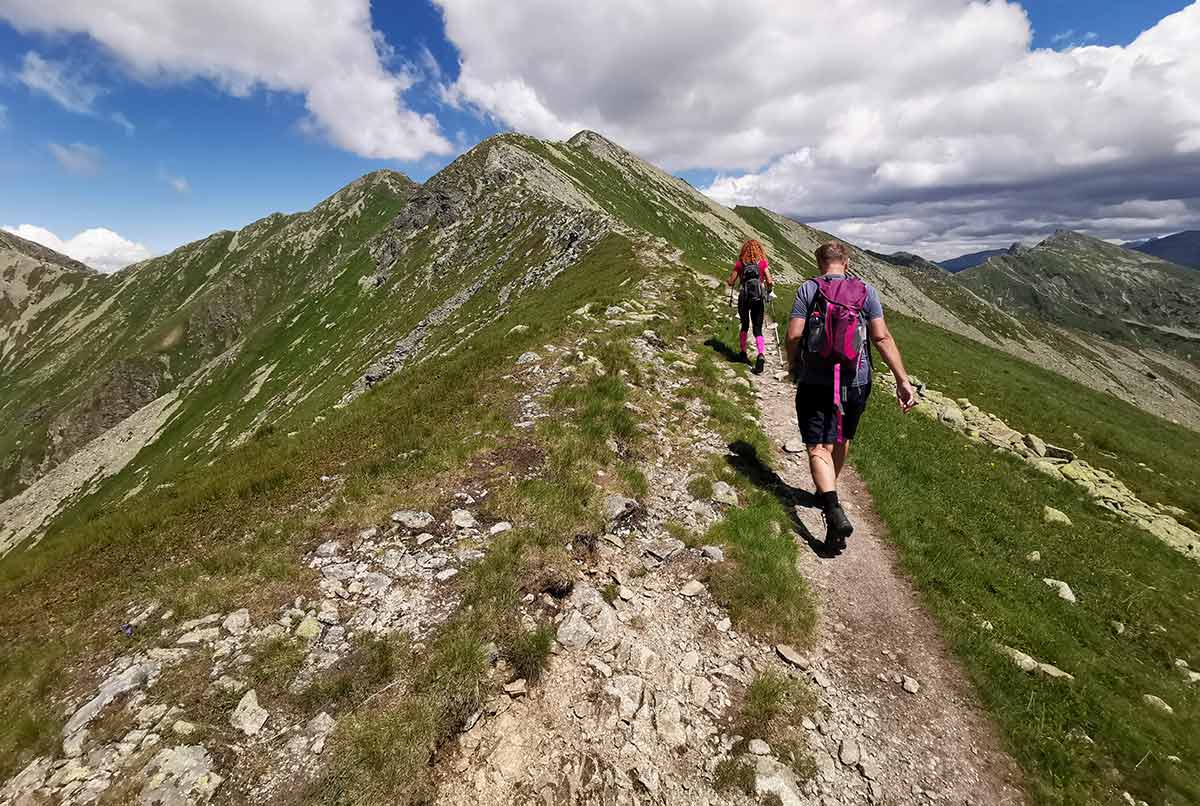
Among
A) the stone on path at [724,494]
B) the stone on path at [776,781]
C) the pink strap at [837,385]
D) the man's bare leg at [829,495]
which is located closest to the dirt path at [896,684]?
the man's bare leg at [829,495]

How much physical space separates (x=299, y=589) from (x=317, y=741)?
8.62 feet

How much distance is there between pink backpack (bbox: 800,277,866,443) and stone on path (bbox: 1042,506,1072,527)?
27.1 feet

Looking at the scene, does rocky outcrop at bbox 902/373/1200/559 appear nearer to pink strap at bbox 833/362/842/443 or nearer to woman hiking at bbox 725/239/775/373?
woman hiking at bbox 725/239/775/373

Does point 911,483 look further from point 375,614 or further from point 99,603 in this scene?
point 99,603

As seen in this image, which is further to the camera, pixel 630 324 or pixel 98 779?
pixel 630 324

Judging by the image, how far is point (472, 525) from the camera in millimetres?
8891

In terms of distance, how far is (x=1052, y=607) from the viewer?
912cm

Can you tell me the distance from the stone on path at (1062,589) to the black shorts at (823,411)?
5.09 m

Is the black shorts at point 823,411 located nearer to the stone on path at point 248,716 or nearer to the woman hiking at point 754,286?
the stone on path at point 248,716

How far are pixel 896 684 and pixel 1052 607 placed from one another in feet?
15.1

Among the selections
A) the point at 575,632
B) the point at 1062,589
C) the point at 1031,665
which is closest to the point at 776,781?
the point at 575,632

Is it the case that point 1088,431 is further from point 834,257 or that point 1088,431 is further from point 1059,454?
point 834,257

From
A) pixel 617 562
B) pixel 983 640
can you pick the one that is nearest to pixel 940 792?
pixel 983 640

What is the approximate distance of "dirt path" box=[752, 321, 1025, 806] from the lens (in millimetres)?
5789
